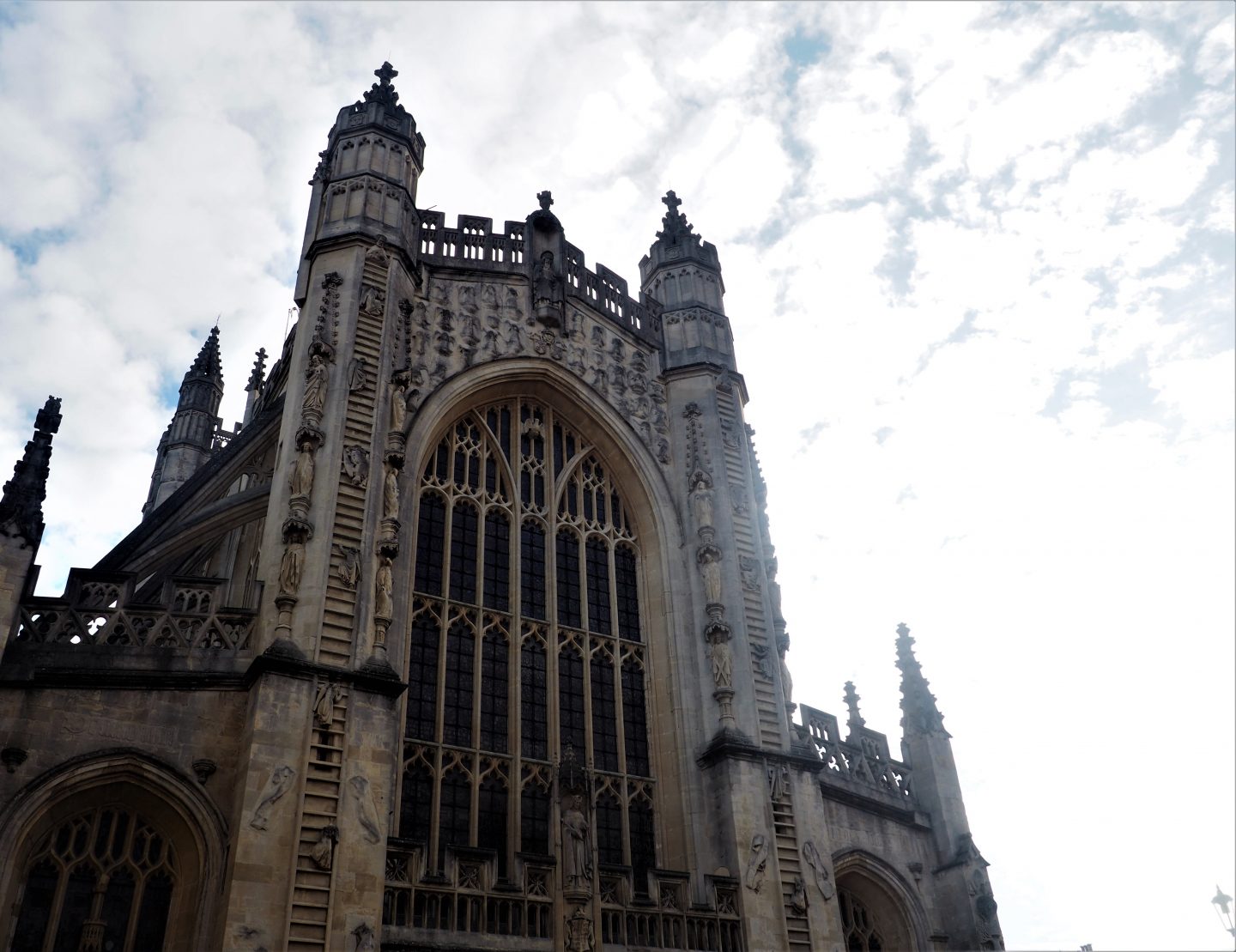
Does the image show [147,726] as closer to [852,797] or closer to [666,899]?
[666,899]

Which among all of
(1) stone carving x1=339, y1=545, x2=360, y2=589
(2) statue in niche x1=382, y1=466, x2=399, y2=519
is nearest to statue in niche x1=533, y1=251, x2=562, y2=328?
(2) statue in niche x1=382, y1=466, x2=399, y2=519

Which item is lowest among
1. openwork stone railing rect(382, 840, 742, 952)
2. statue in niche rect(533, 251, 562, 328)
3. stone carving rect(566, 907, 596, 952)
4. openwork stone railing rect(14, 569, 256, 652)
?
stone carving rect(566, 907, 596, 952)

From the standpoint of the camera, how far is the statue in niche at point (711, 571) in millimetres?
18734

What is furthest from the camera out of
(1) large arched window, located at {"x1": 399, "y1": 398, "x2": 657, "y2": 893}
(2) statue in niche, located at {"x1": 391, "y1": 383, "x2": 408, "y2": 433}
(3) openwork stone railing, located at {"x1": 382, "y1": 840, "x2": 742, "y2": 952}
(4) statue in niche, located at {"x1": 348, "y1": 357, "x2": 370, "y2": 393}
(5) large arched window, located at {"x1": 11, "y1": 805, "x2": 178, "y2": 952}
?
(2) statue in niche, located at {"x1": 391, "y1": 383, "x2": 408, "y2": 433}

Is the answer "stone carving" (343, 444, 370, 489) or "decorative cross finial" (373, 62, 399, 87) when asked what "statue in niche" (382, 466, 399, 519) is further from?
"decorative cross finial" (373, 62, 399, 87)

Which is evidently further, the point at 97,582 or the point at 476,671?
the point at 476,671

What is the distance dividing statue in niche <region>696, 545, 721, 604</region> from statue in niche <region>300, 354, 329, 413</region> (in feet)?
23.7

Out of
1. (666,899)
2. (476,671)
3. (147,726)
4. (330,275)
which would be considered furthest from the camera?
(330,275)

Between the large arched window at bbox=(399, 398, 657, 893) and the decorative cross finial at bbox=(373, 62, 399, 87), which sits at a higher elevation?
the decorative cross finial at bbox=(373, 62, 399, 87)

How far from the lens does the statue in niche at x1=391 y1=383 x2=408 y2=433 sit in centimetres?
1689

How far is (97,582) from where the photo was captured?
14086mm

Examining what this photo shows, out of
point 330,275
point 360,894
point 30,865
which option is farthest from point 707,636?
point 30,865

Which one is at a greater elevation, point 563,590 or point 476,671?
point 563,590

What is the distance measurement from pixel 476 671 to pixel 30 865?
6.48m
